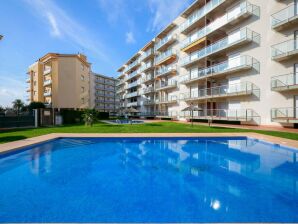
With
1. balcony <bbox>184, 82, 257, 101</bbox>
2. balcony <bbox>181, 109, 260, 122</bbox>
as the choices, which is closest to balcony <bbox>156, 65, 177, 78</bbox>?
balcony <bbox>184, 82, 257, 101</bbox>

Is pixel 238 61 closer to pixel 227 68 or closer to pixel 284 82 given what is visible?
pixel 227 68

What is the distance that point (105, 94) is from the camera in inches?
2758

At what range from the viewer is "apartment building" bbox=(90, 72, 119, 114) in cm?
6612

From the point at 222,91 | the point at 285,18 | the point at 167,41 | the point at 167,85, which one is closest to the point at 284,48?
the point at 285,18

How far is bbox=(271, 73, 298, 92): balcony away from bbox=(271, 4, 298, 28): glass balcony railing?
4935mm

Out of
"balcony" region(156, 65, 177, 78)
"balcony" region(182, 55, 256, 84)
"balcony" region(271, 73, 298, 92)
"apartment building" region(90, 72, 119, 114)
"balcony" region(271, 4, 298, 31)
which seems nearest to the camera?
"balcony" region(271, 73, 298, 92)

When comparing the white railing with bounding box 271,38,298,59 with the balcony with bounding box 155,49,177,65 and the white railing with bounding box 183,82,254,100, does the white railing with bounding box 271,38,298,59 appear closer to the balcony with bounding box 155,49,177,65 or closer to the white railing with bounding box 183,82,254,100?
the white railing with bounding box 183,82,254,100

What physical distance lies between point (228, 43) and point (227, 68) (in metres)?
3.10

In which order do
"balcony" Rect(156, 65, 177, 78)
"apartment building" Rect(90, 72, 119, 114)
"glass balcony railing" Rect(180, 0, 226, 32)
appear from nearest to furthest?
"glass balcony railing" Rect(180, 0, 226, 32) → "balcony" Rect(156, 65, 177, 78) → "apartment building" Rect(90, 72, 119, 114)

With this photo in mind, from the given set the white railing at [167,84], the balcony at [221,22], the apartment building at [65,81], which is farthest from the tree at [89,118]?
the apartment building at [65,81]

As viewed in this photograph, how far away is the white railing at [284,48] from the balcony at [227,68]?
7.12 ft

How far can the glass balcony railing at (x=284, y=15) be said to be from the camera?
14.7 metres

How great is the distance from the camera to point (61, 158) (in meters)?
7.69

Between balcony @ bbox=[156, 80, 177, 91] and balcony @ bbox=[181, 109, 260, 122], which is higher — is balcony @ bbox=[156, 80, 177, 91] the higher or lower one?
the higher one
